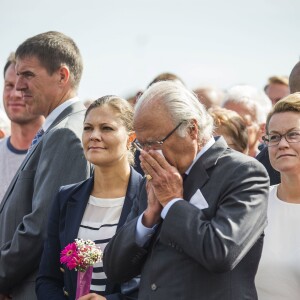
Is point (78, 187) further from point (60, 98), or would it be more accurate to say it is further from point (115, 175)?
point (60, 98)

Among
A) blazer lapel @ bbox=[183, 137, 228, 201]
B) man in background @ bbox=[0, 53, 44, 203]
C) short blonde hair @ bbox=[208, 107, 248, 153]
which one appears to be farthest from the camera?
man in background @ bbox=[0, 53, 44, 203]

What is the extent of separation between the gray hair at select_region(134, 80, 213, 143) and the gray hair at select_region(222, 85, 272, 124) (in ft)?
12.1

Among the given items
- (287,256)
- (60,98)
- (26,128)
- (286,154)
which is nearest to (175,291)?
(287,256)

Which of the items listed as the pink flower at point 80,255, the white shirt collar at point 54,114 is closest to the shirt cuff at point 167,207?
the pink flower at point 80,255

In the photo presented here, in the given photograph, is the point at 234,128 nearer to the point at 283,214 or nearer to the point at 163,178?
the point at 283,214

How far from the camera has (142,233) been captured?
3660 mm

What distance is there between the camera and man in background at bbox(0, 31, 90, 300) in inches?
195

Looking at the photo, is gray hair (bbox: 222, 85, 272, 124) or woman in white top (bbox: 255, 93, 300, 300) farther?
gray hair (bbox: 222, 85, 272, 124)

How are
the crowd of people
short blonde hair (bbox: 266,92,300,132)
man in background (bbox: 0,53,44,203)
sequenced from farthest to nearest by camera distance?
man in background (bbox: 0,53,44,203) < short blonde hair (bbox: 266,92,300,132) < the crowd of people

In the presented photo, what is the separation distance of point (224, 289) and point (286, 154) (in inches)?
45.1

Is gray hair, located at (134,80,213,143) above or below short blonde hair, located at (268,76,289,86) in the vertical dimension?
above

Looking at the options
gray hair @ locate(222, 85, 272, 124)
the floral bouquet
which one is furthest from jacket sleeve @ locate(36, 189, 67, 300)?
gray hair @ locate(222, 85, 272, 124)

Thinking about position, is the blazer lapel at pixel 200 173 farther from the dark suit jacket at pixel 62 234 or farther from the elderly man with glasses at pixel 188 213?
the dark suit jacket at pixel 62 234

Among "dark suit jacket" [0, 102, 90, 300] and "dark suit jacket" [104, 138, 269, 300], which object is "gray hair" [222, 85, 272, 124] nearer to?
"dark suit jacket" [0, 102, 90, 300]
